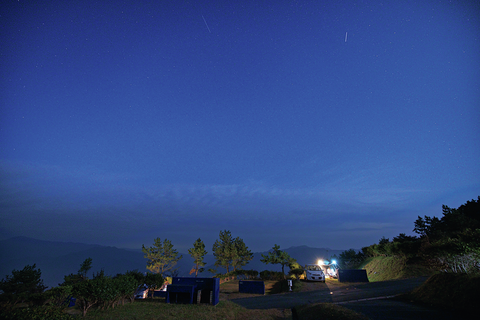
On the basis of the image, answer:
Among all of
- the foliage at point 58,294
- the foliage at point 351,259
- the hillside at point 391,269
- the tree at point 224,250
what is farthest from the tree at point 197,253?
the foliage at point 58,294

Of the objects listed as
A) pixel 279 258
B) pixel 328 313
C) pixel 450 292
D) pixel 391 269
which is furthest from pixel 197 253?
pixel 450 292

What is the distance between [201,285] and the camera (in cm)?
1736

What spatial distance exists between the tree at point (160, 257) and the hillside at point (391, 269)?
40.5m

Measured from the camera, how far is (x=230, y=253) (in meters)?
53.5

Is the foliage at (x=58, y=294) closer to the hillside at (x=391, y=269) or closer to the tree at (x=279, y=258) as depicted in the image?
the hillside at (x=391, y=269)

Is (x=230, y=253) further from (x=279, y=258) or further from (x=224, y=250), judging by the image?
(x=279, y=258)

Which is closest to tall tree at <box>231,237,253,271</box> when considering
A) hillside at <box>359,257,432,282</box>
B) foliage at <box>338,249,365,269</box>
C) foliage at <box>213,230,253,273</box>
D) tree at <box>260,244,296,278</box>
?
foliage at <box>213,230,253,273</box>

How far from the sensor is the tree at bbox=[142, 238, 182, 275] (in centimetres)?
5121

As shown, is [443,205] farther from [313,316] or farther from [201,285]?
[201,285]

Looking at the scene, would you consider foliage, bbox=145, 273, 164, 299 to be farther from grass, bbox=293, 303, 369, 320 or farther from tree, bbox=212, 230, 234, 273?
tree, bbox=212, 230, 234, 273

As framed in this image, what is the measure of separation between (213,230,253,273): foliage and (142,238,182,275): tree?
33.8 feet

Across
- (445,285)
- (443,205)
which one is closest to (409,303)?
(445,285)

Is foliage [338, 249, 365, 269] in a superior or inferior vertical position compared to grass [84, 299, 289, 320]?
superior

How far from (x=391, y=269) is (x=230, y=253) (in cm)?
3419
